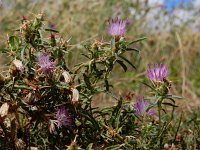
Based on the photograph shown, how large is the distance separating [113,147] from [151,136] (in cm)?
23

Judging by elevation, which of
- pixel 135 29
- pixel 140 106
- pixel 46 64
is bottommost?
pixel 140 106

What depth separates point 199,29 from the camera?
6355 mm

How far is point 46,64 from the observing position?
143 cm

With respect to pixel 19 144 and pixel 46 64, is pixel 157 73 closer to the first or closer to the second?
pixel 46 64

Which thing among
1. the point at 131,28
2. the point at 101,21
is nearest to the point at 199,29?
the point at 131,28

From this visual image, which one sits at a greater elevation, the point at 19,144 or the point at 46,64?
the point at 46,64

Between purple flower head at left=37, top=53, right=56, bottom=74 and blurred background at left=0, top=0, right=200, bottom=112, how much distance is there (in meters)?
2.95

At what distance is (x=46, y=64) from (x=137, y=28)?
4341 mm

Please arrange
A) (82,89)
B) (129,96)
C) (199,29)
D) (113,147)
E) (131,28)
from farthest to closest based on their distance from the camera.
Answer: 1. (199,29)
2. (131,28)
3. (129,96)
4. (82,89)
5. (113,147)

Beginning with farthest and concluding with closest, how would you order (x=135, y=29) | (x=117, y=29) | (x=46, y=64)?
(x=135, y=29)
(x=117, y=29)
(x=46, y=64)

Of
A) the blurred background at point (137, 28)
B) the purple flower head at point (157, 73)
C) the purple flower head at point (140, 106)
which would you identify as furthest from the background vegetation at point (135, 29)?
the purple flower head at point (157, 73)

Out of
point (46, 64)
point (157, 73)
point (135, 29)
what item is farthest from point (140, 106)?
point (135, 29)

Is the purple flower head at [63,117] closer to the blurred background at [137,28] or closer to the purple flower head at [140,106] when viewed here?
the purple flower head at [140,106]

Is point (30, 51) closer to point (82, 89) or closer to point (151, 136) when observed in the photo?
point (82, 89)
